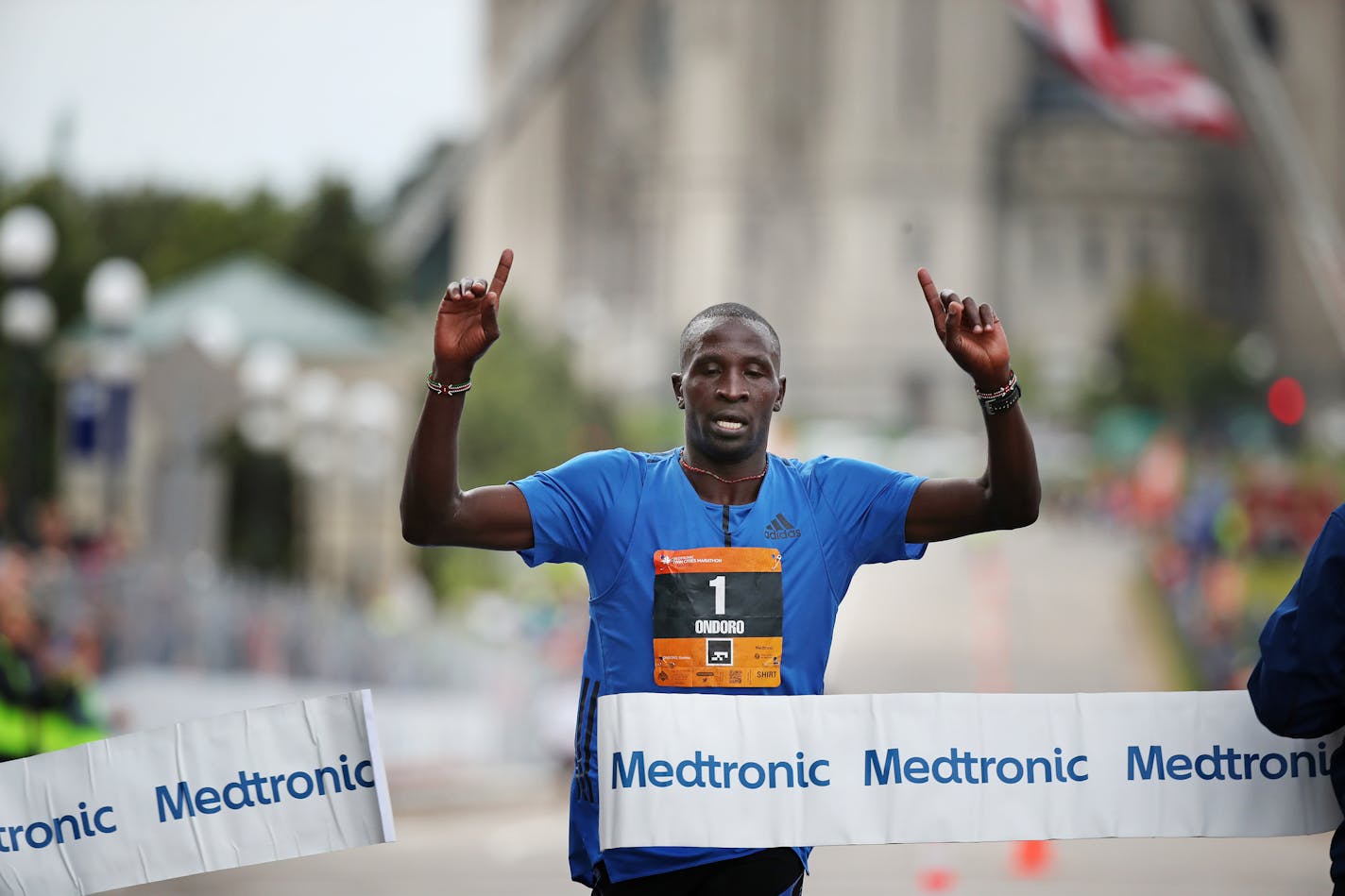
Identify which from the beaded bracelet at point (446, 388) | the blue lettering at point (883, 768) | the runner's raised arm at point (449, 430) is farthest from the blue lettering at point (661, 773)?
the beaded bracelet at point (446, 388)

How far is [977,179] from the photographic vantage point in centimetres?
8850

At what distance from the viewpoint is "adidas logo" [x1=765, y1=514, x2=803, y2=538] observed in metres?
3.87

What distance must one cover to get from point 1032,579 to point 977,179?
5078 cm

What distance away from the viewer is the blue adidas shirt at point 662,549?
3.84 metres

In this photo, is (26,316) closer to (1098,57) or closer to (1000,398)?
(1000,398)

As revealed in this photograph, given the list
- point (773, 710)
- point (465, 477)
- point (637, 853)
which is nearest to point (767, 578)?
point (773, 710)

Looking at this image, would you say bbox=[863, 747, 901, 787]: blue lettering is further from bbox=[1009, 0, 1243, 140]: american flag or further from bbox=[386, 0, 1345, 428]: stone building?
bbox=[386, 0, 1345, 428]: stone building

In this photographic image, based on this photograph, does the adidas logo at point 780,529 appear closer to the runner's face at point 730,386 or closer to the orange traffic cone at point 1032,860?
the runner's face at point 730,386

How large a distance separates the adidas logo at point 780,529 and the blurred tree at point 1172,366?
6607 centimetres

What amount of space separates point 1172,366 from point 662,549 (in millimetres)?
70467

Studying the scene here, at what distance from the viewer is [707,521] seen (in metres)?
3.87

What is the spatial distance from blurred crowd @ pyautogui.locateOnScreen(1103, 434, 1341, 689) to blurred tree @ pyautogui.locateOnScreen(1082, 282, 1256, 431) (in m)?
5.94

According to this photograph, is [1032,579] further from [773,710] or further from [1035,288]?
[1035,288]

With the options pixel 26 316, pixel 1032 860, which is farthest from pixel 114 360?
pixel 1032 860
